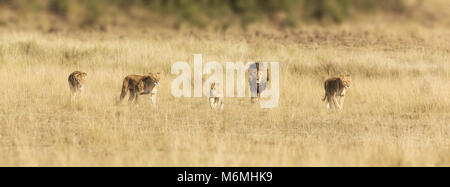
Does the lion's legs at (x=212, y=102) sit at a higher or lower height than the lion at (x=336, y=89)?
lower

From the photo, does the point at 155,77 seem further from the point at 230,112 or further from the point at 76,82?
the point at 76,82

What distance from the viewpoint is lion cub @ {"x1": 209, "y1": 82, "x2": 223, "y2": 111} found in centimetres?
1320

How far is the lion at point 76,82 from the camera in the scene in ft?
44.8

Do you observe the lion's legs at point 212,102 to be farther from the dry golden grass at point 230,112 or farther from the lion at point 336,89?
the lion at point 336,89

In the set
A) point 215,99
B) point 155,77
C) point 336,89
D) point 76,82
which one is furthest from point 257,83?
point 76,82

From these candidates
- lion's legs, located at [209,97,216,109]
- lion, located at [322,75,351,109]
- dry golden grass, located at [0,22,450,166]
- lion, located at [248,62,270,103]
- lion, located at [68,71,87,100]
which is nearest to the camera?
dry golden grass, located at [0,22,450,166]

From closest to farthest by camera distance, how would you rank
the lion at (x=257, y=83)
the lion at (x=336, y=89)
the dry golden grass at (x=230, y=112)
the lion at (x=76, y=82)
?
the dry golden grass at (x=230, y=112), the lion at (x=336, y=89), the lion at (x=76, y=82), the lion at (x=257, y=83)

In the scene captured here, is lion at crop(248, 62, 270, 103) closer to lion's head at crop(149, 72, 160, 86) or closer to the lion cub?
the lion cub

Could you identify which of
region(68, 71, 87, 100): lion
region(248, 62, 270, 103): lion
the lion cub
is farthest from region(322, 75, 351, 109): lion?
region(68, 71, 87, 100): lion

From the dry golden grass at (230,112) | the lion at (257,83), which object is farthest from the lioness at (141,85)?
the lion at (257,83)

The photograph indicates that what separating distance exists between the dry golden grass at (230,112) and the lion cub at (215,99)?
17cm

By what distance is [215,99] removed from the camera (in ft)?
43.9

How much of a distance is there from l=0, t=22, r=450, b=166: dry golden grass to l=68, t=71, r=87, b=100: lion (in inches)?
7.6
